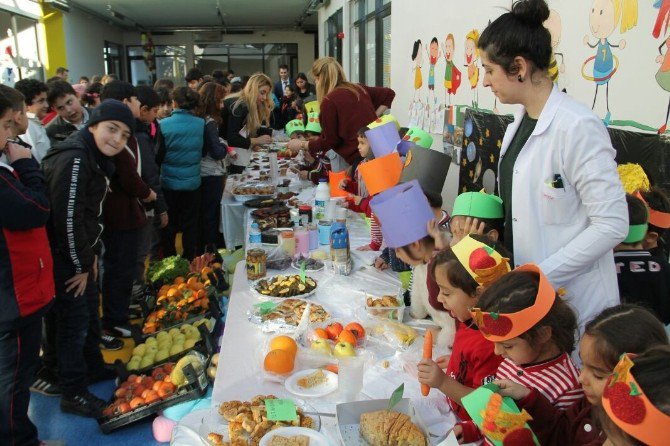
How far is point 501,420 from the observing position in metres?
1.04

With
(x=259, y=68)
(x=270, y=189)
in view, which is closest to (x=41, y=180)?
(x=270, y=189)

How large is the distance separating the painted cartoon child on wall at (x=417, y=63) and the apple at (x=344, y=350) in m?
4.19

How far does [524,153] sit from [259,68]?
60.4 ft

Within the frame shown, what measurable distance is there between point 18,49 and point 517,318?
1212cm

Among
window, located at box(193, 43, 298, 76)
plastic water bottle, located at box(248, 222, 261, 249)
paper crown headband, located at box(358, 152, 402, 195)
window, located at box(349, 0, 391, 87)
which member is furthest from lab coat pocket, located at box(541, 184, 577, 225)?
window, located at box(193, 43, 298, 76)

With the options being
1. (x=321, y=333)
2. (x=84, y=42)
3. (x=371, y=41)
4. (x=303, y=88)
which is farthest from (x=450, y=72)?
(x=84, y=42)

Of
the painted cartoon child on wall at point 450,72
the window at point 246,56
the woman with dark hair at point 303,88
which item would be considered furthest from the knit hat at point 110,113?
the window at point 246,56

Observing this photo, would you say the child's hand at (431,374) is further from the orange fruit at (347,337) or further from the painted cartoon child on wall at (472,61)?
the painted cartoon child on wall at (472,61)

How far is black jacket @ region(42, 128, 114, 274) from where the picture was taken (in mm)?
2295

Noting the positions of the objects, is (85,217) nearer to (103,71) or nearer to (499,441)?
(499,441)

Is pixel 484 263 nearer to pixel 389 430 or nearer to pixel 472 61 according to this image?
pixel 389 430

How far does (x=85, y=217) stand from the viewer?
252 centimetres

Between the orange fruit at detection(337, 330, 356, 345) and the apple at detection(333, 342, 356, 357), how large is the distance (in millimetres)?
29

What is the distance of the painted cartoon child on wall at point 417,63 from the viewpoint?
5313 millimetres
